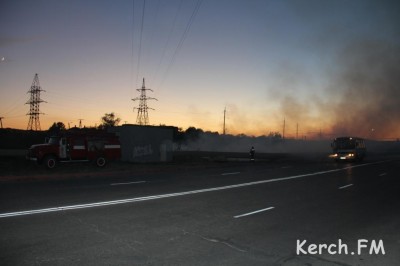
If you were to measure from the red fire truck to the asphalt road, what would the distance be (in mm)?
10663

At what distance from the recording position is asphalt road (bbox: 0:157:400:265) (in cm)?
631

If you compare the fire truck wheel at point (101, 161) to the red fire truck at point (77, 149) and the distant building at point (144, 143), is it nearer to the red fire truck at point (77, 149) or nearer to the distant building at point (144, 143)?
the red fire truck at point (77, 149)

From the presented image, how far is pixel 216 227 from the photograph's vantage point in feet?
27.7

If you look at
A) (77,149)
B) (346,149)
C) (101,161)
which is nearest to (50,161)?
(77,149)

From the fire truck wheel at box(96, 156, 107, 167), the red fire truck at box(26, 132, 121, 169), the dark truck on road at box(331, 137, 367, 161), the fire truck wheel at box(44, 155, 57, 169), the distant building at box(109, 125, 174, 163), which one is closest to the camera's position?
the fire truck wheel at box(44, 155, 57, 169)

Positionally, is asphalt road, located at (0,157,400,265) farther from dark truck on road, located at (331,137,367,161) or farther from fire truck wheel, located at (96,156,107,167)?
dark truck on road, located at (331,137,367,161)

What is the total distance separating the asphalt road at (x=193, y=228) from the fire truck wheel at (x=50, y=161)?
10378mm

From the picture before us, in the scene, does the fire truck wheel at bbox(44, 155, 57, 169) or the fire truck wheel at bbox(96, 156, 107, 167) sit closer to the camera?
the fire truck wheel at bbox(44, 155, 57, 169)

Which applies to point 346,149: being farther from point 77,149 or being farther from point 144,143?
point 77,149

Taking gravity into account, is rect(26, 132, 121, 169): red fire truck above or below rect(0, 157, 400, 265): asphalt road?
above

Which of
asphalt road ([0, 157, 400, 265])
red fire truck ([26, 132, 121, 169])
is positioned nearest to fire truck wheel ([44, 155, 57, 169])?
red fire truck ([26, 132, 121, 169])

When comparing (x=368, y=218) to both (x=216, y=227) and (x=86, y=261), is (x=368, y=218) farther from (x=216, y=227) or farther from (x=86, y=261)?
(x=86, y=261)

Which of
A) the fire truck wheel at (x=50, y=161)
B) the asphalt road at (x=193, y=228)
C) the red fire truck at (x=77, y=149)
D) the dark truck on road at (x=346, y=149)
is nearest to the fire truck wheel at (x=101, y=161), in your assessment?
the red fire truck at (x=77, y=149)

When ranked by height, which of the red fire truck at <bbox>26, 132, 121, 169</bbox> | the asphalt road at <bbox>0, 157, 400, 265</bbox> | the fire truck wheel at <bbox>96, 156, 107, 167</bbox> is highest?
the red fire truck at <bbox>26, 132, 121, 169</bbox>
